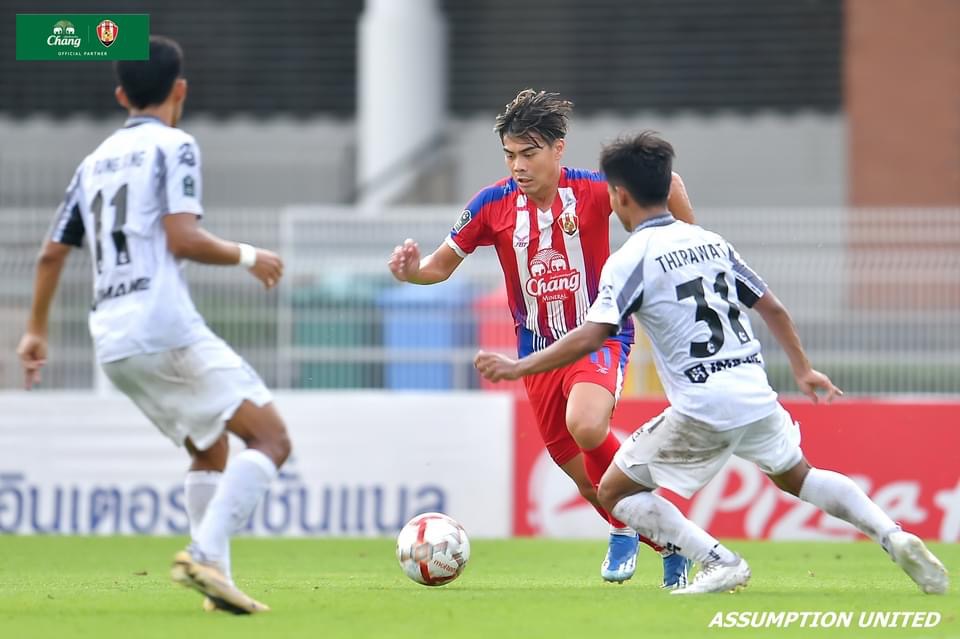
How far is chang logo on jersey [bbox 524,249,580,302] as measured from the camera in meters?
7.71

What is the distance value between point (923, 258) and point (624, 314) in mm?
9700

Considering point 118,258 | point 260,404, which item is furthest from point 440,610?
point 118,258

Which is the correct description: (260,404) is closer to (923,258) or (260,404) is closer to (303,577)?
(303,577)

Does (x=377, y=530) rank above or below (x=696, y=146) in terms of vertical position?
below

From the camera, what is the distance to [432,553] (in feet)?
24.0

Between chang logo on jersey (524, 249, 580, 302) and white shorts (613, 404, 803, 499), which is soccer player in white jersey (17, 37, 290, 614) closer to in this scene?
white shorts (613, 404, 803, 499)

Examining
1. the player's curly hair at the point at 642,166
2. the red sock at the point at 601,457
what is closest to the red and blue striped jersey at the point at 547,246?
the red sock at the point at 601,457

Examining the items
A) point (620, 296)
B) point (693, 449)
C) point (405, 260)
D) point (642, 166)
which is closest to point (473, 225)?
point (405, 260)

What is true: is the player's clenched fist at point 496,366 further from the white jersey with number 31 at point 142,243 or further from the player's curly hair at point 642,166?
the white jersey with number 31 at point 142,243

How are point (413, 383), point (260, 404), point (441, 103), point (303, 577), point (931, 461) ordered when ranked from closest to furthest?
point (260, 404)
point (303, 577)
point (931, 461)
point (413, 383)
point (441, 103)

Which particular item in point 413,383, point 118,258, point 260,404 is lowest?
point 413,383

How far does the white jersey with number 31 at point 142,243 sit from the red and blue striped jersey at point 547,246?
2203 millimetres

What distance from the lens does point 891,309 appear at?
14.9 meters

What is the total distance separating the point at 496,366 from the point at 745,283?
44.3 inches
